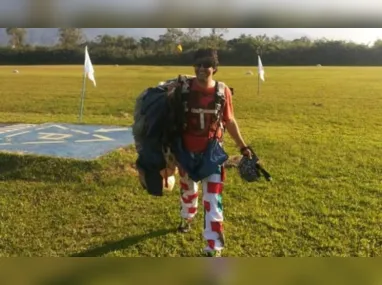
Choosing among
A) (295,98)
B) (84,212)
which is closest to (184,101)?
(84,212)

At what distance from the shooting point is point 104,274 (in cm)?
271

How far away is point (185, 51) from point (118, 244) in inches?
88.3

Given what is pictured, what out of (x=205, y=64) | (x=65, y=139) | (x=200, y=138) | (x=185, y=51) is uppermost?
(x=185, y=51)

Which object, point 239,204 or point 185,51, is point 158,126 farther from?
point 185,51

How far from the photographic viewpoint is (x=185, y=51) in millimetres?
4773

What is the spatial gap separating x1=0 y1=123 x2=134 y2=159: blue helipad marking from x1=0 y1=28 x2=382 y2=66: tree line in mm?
991

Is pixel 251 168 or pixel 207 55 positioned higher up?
pixel 207 55

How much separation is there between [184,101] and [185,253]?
3.22 ft

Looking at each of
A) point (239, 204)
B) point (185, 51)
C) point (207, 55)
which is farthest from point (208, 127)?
point (185, 51)

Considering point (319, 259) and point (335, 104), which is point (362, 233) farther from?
point (335, 104)

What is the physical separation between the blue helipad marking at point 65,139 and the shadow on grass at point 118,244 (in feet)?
5.36

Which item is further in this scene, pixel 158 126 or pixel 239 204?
pixel 239 204

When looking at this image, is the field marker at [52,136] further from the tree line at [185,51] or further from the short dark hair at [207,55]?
the short dark hair at [207,55]

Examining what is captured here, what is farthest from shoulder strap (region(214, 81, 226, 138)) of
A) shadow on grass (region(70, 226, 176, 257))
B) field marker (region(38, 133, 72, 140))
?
field marker (region(38, 133, 72, 140))
